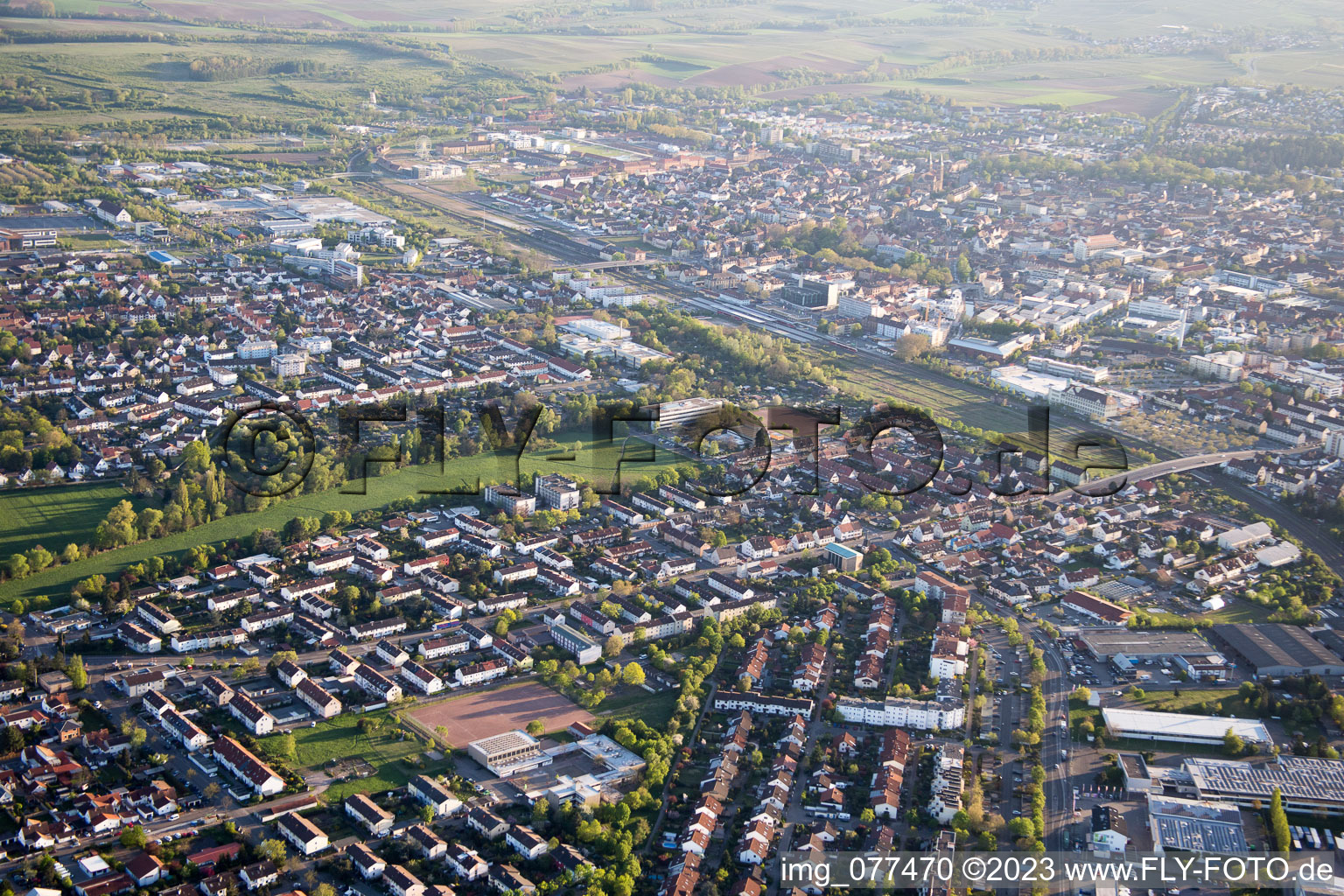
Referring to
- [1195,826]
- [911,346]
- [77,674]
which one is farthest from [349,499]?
[911,346]

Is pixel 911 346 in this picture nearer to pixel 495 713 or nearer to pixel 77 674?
pixel 495 713

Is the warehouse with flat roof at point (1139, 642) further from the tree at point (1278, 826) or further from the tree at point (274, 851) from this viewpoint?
the tree at point (274, 851)

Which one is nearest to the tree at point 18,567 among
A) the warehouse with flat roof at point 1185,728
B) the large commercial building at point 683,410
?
the large commercial building at point 683,410

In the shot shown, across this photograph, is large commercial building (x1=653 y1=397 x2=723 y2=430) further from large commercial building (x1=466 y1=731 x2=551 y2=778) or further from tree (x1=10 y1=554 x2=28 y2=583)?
tree (x1=10 y1=554 x2=28 y2=583)

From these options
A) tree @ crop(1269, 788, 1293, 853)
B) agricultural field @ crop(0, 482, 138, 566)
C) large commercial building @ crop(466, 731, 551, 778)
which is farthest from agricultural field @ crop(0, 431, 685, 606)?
tree @ crop(1269, 788, 1293, 853)

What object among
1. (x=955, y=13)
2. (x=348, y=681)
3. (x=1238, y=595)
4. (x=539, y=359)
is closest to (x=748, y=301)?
(x=539, y=359)

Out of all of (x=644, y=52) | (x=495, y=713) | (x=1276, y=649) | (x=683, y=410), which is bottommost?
(x=495, y=713)
